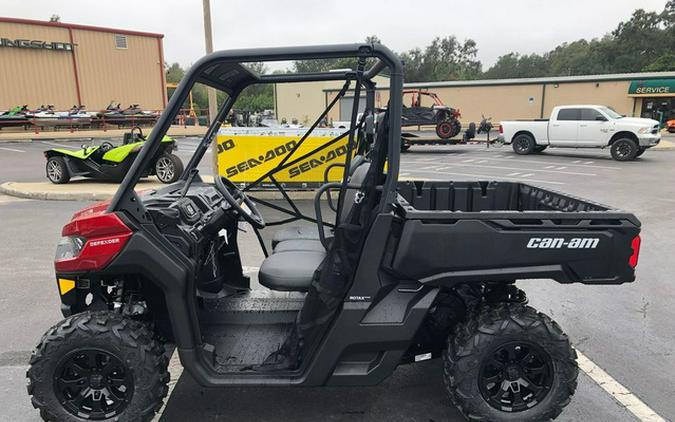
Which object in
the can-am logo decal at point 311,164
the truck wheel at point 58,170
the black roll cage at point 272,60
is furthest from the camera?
the truck wheel at point 58,170

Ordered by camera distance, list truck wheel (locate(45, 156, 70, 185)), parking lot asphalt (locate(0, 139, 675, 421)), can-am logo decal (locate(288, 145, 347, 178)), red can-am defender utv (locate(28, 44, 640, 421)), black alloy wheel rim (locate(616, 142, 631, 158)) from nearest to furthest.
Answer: red can-am defender utv (locate(28, 44, 640, 421)), parking lot asphalt (locate(0, 139, 675, 421)), can-am logo decal (locate(288, 145, 347, 178)), truck wheel (locate(45, 156, 70, 185)), black alloy wheel rim (locate(616, 142, 631, 158))

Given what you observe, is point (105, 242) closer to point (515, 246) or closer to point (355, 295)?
point (355, 295)

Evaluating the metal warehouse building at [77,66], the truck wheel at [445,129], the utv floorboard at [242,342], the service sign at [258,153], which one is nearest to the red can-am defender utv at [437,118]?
the truck wheel at [445,129]

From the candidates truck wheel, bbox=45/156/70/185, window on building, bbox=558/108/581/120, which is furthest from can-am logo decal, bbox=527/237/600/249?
window on building, bbox=558/108/581/120

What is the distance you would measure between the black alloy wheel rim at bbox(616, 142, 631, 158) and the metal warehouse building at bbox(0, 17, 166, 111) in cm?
3178

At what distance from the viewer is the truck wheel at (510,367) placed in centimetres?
255

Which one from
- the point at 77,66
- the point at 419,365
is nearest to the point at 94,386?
the point at 419,365

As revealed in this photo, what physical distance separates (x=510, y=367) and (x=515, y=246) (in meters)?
0.71

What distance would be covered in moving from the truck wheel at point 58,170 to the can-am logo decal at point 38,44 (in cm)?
2528

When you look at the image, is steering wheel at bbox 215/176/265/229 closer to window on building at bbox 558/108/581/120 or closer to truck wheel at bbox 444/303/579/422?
truck wheel at bbox 444/303/579/422

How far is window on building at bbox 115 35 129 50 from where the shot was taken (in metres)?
34.0

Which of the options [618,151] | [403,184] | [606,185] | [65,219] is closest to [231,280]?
[403,184]

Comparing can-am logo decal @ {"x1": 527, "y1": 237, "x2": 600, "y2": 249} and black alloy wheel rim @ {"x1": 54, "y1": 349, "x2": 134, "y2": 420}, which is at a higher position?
can-am logo decal @ {"x1": 527, "y1": 237, "x2": 600, "y2": 249}

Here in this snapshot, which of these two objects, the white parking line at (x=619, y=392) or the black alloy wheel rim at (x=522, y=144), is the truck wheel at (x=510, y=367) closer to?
the white parking line at (x=619, y=392)
